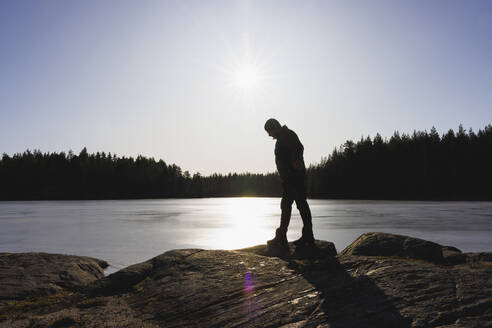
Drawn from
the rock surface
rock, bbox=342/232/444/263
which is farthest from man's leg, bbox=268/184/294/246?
rock, bbox=342/232/444/263

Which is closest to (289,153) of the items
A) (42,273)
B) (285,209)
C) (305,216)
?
(285,209)

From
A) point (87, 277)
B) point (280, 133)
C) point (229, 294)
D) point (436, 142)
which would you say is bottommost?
point (87, 277)

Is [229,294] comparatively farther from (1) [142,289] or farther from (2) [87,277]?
(2) [87,277]

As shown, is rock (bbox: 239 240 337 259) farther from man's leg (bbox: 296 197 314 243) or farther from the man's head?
the man's head

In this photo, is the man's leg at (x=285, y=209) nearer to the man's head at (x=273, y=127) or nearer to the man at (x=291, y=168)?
the man at (x=291, y=168)

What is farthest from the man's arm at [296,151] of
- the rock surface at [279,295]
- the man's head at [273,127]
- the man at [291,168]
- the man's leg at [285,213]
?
the rock surface at [279,295]

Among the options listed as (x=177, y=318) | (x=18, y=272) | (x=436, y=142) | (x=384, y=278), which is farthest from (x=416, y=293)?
(x=436, y=142)

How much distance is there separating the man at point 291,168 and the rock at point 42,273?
4.95 metres

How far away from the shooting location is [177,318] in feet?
16.4

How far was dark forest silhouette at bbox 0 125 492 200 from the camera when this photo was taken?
92.0 metres

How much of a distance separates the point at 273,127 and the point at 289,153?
69cm

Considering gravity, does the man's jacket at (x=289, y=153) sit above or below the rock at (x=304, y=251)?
above

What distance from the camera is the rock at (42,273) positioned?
7.41 metres

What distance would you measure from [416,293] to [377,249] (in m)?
3.51
